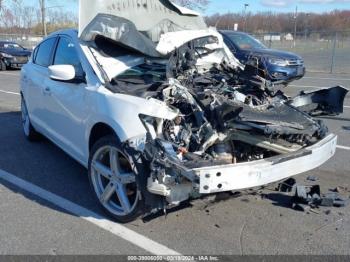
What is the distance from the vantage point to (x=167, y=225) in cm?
393

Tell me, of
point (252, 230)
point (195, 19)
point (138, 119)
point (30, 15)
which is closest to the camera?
point (138, 119)

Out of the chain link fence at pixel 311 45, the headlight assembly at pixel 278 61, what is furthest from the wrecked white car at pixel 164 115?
the chain link fence at pixel 311 45

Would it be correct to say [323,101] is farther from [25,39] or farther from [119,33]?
[25,39]

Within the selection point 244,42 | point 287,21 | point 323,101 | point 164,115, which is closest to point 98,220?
point 164,115

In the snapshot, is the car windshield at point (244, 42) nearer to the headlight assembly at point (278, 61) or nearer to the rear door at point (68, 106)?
the headlight assembly at point (278, 61)

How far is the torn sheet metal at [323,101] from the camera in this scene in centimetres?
484

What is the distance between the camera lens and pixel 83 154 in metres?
4.58

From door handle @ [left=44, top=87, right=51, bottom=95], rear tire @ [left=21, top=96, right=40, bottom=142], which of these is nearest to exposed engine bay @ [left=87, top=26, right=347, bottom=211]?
door handle @ [left=44, top=87, right=51, bottom=95]

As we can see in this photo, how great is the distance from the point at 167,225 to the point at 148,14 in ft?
10.2

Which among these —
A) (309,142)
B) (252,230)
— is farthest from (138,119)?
(309,142)

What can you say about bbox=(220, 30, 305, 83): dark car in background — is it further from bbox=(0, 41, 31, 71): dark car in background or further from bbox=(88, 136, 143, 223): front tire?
bbox=(0, 41, 31, 71): dark car in background

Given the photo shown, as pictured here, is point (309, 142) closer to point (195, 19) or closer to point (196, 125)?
point (196, 125)

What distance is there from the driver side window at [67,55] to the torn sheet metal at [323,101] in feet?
8.06

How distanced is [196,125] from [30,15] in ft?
180
